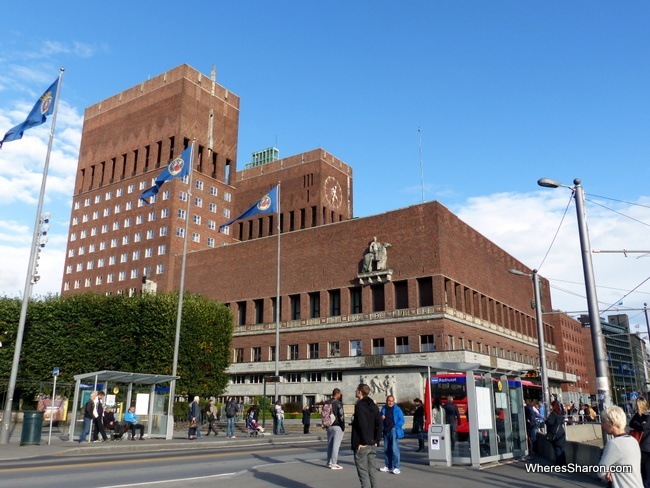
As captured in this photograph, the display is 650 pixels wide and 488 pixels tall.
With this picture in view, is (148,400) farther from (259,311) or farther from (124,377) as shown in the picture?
(259,311)

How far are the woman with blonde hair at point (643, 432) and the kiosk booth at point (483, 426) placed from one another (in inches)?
214

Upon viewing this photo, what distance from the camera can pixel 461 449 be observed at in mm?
15961

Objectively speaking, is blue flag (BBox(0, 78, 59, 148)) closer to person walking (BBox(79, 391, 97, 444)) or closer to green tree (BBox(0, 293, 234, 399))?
person walking (BBox(79, 391, 97, 444))

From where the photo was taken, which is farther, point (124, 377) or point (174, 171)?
point (174, 171)

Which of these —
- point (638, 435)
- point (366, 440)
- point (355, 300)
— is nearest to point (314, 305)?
point (355, 300)

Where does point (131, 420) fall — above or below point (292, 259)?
below

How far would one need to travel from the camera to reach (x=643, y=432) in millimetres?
8734

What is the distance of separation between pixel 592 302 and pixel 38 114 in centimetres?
2392

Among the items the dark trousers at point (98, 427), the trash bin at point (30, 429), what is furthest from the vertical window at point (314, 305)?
the trash bin at point (30, 429)

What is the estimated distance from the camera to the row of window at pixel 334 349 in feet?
171

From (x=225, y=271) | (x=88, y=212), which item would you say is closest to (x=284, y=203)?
(x=225, y=271)

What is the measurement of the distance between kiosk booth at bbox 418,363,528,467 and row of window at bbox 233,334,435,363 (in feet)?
110

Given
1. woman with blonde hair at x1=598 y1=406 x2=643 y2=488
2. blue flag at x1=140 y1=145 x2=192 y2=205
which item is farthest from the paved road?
blue flag at x1=140 y1=145 x2=192 y2=205

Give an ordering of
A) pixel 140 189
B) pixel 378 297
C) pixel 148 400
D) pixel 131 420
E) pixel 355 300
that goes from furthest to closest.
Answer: pixel 140 189, pixel 355 300, pixel 378 297, pixel 148 400, pixel 131 420
